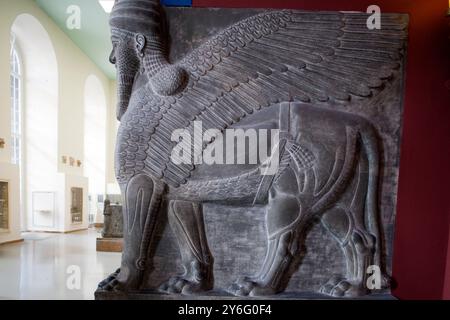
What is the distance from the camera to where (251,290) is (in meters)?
2.16

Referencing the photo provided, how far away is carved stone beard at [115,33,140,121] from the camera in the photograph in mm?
2268

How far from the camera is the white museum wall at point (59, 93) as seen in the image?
7266 millimetres

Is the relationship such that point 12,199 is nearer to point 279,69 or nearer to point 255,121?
point 255,121

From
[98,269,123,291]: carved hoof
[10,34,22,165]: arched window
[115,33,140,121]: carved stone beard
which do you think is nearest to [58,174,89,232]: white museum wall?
[10,34,22,165]: arched window

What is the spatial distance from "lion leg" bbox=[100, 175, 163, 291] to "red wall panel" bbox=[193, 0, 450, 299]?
1.57 metres

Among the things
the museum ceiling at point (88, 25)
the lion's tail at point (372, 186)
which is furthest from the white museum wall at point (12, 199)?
the lion's tail at point (372, 186)

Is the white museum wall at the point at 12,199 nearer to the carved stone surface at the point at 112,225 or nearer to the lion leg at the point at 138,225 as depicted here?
the carved stone surface at the point at 112,225

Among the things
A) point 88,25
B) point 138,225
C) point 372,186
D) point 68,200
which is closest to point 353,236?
point 372,186

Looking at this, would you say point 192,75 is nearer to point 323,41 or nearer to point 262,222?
point 323,41

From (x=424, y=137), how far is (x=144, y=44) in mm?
2327

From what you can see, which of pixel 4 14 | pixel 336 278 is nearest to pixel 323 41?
pixel 336 278

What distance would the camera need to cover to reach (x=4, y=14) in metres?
7.26

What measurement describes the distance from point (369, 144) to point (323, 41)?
776 mm

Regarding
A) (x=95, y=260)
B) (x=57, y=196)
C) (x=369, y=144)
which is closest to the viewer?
(x=369, y=144)
